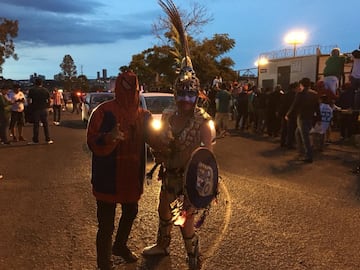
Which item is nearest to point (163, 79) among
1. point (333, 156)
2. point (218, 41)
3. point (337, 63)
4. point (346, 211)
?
point (218, 41)

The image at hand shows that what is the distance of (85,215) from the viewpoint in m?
5.71

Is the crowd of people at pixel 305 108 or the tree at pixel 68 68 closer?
the crowd of people at pixel 305 108

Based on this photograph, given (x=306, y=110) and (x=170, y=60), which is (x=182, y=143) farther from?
(x=170, y=60)

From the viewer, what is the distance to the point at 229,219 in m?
5.57

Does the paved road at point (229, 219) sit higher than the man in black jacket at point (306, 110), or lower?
lower

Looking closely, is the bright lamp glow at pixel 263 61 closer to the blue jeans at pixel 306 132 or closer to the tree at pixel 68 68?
the blue jeans at pixel 306 132

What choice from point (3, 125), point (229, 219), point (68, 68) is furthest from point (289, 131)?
point (68, 68)

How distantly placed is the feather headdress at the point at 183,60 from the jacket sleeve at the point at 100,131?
780 mm

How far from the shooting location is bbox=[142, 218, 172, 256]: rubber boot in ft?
13.9

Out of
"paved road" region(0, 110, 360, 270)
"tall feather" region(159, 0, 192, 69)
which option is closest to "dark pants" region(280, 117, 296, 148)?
"paved road" region(0, 110, 360, 270)

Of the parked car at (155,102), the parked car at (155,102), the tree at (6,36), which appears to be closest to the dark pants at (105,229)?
the parked car at (155,102)

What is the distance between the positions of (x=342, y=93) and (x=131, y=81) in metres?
11.0

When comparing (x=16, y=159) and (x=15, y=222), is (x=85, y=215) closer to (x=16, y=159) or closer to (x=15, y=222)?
(x=15, y=222)

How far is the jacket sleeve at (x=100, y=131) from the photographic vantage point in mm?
3439
